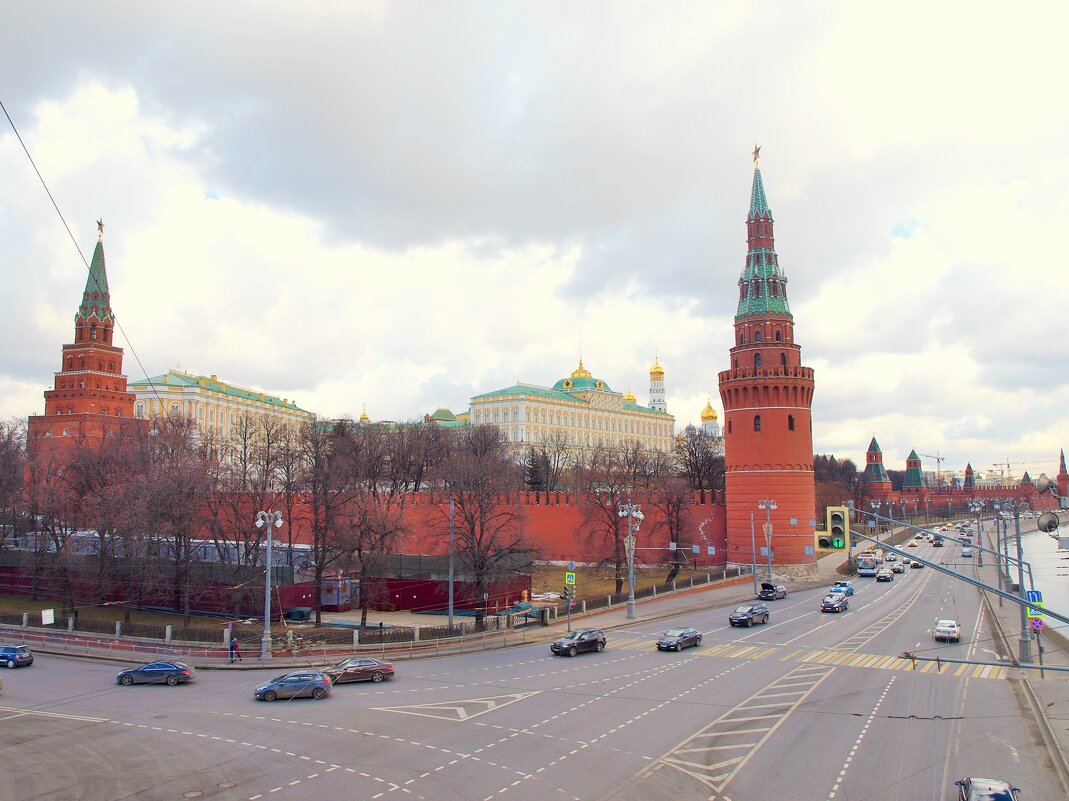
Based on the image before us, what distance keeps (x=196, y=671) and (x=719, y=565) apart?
4539 cm

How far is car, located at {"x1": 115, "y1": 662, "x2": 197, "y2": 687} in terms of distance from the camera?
28203 millimetres

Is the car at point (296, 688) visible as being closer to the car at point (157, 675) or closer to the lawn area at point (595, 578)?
the car at point (157, 675)

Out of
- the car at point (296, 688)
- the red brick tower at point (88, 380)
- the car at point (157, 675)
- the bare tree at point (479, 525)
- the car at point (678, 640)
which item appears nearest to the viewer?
the car at point (296, 688)

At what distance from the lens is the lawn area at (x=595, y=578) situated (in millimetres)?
58847

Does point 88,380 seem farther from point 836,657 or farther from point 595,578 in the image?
point 836,657

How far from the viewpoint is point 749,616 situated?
41.2m

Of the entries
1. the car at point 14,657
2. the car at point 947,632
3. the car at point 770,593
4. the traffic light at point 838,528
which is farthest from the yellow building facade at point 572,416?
the traffic light at point 838,528

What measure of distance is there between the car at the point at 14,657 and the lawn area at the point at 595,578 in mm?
32758

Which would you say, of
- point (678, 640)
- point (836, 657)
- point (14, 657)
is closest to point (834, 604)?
point (836, 657)

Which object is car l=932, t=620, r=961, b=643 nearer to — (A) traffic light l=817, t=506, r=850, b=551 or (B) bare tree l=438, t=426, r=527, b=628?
(B) bare tree l=438, t=426, r=527, b=628

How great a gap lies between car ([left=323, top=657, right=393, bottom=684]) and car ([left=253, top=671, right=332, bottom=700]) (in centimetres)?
204

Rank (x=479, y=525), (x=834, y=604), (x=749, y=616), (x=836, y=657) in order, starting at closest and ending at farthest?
1. (x=836, y=657)
2. (x=749, y=616)
3. (x=834, y=604)
4. (x=479, y=525)

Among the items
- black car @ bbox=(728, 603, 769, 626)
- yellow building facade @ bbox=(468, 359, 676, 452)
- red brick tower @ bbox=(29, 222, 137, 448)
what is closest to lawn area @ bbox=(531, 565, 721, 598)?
black car @ bbox=(728, 603, 769, 626)

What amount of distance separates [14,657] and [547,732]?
875 inches
